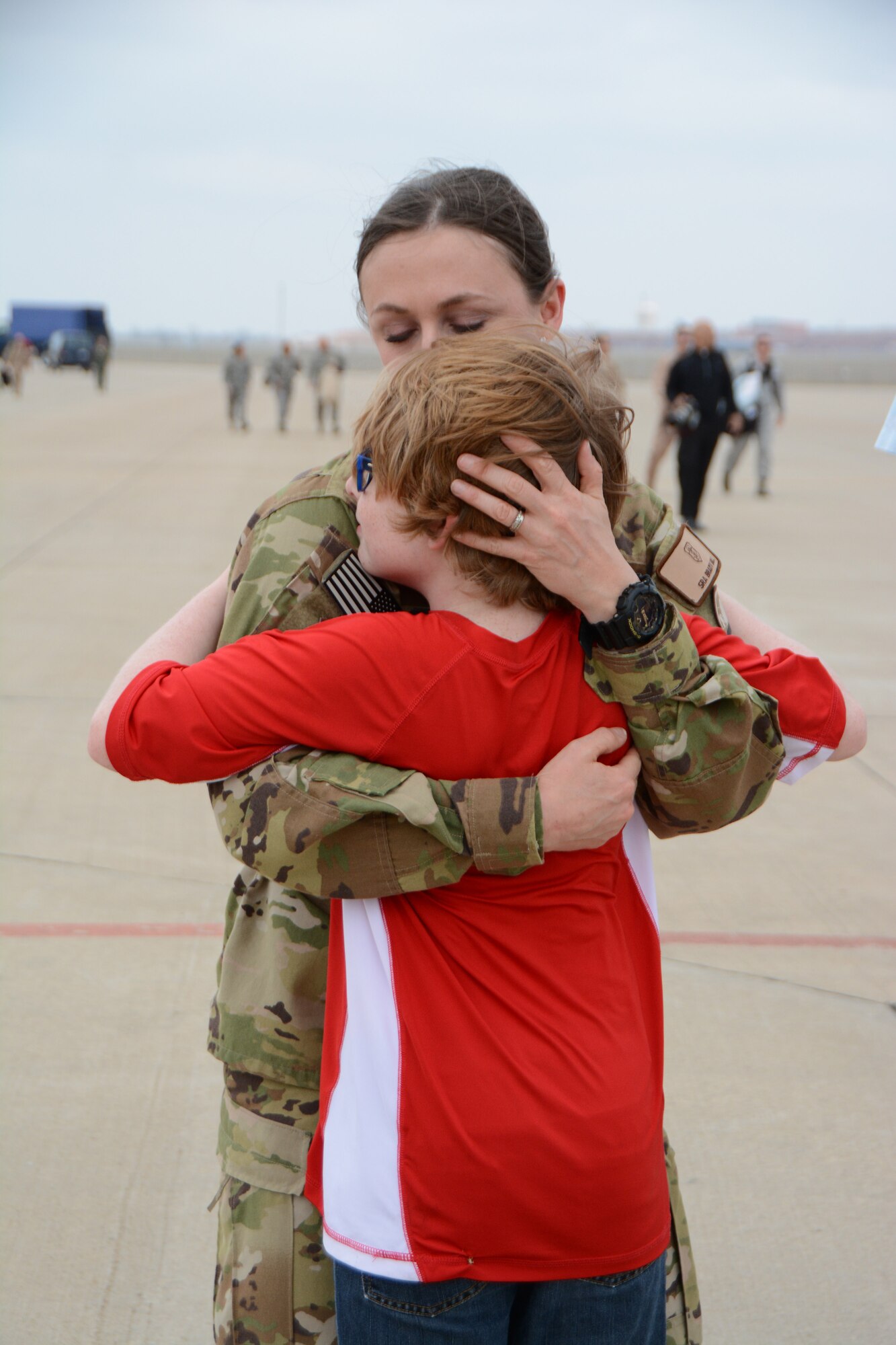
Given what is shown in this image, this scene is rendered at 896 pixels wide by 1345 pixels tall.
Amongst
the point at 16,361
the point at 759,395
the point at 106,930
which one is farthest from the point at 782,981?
the point at 16,361

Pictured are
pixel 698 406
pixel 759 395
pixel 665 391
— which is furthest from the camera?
pixel 759 395

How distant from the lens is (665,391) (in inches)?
440

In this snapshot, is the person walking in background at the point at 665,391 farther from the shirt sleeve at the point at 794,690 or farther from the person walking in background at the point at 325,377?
the shirt sleeve at the point at 794,690

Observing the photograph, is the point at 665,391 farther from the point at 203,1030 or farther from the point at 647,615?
the point at 647,615

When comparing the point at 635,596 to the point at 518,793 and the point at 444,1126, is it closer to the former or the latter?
the point at 518,793

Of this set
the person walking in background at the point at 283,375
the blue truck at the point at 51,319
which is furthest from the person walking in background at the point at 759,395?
the blue truck at the point at 51,319

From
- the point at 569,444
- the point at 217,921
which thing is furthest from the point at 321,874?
the point at 217,921

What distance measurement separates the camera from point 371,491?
125cm

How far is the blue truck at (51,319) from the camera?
58750 millimetres

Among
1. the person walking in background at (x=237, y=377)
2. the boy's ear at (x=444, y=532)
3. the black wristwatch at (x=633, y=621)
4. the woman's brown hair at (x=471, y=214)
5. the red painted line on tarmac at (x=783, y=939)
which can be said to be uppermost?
the woman's brown hair at (x=471, y=214)

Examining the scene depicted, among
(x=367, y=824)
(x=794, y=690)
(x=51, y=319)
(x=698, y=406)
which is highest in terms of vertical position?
(x=794, y=690)

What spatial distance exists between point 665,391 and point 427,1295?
35.2 ft

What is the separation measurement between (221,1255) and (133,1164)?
1.29 metres

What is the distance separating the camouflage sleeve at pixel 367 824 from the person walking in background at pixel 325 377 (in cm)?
1856
